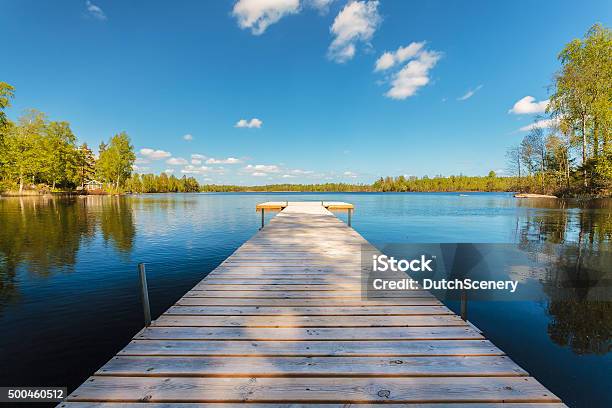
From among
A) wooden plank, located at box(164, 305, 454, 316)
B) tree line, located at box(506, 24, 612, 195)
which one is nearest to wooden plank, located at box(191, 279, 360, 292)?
wooden plank, located at box(164, 305, 454, 316)

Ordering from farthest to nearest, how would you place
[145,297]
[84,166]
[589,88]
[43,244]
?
[84,166], [589,88], [43,244], [145,297]

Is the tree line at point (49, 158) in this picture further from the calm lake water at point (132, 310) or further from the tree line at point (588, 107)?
the tree line at point (588, 107)

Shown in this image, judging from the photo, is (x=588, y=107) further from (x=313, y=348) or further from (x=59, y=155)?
(x=59, y=155)

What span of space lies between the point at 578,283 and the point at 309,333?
9.12m

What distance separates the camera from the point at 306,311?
4.09 meters

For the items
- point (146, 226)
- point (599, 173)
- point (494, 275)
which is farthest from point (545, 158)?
point (146, 226)

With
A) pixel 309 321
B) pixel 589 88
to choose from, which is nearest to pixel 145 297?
pixel 309 321

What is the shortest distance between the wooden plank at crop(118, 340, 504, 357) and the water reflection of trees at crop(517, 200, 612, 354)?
3.87 metres

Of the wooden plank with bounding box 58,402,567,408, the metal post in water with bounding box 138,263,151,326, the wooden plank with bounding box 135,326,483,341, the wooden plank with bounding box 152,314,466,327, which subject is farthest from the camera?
the metal post in water with bounding box 138,263,151,326

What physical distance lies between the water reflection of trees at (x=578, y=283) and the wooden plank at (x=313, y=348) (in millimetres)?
3870

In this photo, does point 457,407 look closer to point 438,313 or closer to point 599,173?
point 438,313

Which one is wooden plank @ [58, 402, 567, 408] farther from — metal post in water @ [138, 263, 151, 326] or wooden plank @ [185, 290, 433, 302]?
wooden plank @ [185, 290, 433, 302]

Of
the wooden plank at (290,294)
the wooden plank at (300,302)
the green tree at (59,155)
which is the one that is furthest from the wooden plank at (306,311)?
the green tree at (59,155)

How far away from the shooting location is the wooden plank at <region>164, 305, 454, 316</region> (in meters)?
3.98
